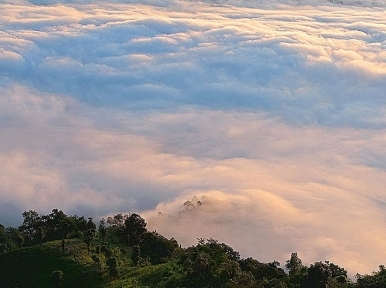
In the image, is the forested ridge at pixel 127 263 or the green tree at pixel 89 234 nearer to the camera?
the forested ridge at pixel 127 263

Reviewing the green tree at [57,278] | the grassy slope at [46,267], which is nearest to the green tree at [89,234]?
the grassy slope at [46,267]

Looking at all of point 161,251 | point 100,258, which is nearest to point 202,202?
point 161,251

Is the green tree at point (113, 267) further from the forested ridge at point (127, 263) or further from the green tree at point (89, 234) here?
the green tree at point (89, 234)

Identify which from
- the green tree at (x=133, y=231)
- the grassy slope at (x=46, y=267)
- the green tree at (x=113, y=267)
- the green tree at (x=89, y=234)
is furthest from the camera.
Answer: the green tree at (x=133, y=231)

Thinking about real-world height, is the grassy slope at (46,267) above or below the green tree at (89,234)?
below

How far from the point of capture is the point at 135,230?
65188mm

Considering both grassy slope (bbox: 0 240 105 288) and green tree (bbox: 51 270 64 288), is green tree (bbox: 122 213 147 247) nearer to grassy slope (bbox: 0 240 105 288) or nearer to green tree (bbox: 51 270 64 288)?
grassy slope (bbox: 0 240 105 288)

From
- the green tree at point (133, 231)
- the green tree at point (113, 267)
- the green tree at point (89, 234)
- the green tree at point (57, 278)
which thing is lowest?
the green tree at point (57, 278)

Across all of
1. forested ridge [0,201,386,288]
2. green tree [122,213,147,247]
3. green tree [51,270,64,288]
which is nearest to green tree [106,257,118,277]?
forested ridge [0,201,386,288]

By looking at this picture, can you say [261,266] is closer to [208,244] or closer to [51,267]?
[208,244]

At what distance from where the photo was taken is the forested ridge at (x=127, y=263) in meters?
49.3

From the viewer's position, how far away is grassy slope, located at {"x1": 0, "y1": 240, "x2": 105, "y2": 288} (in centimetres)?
5328

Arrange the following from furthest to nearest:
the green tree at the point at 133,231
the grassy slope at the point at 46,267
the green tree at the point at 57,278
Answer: the green tree at the point at 133,231 < the grassy slope at the point at 46,267 < the green tree at the point at 57,278

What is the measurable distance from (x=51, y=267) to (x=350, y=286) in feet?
94.4
